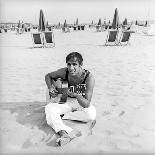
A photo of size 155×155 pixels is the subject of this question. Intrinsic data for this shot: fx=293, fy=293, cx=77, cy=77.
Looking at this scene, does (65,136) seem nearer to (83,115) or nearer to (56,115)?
(56,115)

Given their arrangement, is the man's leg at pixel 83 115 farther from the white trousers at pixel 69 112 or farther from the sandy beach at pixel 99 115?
the sandy beach at pixel 99 115

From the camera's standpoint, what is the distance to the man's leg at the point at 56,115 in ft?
10.1

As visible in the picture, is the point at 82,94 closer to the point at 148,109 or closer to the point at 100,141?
the point at 100,141

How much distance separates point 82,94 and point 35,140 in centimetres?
76

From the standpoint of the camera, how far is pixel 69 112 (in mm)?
3459

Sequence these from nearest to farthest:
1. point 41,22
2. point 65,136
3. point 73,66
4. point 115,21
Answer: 1. point 65,136
2. point 73,66
3. point 41,22
4. point 115,21

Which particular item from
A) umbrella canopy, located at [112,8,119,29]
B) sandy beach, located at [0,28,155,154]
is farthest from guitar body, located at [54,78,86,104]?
umbrella canopy, located at [112,8,119,29]

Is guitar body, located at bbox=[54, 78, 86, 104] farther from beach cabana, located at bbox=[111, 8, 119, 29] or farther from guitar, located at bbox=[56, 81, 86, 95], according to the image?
beach cabana, located at bbox=[111, 8, 119, 29]

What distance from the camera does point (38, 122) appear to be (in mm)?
3541

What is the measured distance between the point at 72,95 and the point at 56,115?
282 millimetres

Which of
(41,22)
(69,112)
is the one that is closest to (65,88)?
(69,112)

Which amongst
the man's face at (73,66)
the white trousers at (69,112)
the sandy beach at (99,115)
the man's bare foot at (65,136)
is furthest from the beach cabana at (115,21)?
the man's bare foot at (65,136)

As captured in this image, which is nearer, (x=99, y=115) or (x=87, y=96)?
(x=87, y=96)

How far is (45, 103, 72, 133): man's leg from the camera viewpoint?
121 inches
